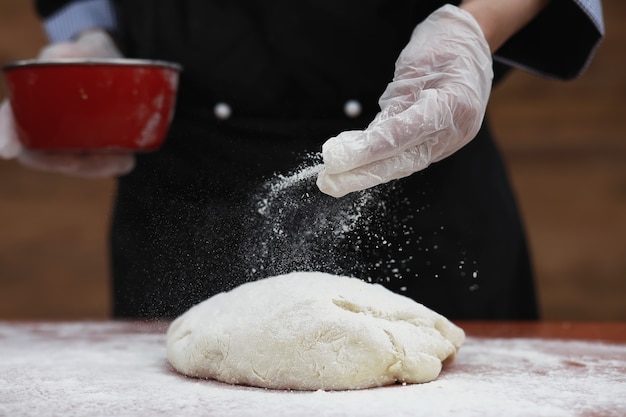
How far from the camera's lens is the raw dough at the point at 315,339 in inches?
43.6

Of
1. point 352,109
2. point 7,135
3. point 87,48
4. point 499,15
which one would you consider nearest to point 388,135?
point 499,15

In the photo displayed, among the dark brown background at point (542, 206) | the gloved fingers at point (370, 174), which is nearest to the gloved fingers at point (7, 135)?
the gloved fingers at point (370, 174)

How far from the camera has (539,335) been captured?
60.6 inches

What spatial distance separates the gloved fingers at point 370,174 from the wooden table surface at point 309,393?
0.28 metres

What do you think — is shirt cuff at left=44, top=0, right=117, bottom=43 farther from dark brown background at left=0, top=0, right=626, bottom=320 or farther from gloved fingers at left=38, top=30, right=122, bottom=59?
dark brown background at left=0, top=0, right=626, bottom=320

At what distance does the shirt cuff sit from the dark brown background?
1.17 meters

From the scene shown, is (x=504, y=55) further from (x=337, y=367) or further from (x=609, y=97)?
(x=609, y=97)

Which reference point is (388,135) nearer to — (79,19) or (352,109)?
(352,109)

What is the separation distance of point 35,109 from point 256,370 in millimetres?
632

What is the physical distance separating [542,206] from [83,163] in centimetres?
184

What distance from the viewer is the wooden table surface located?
99 centimetres

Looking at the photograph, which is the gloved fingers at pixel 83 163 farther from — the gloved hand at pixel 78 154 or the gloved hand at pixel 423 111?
the gloved hand at pixel 423 111

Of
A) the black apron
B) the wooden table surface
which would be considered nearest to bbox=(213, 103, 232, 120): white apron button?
the black apron

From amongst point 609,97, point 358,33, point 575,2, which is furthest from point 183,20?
point 609,97
